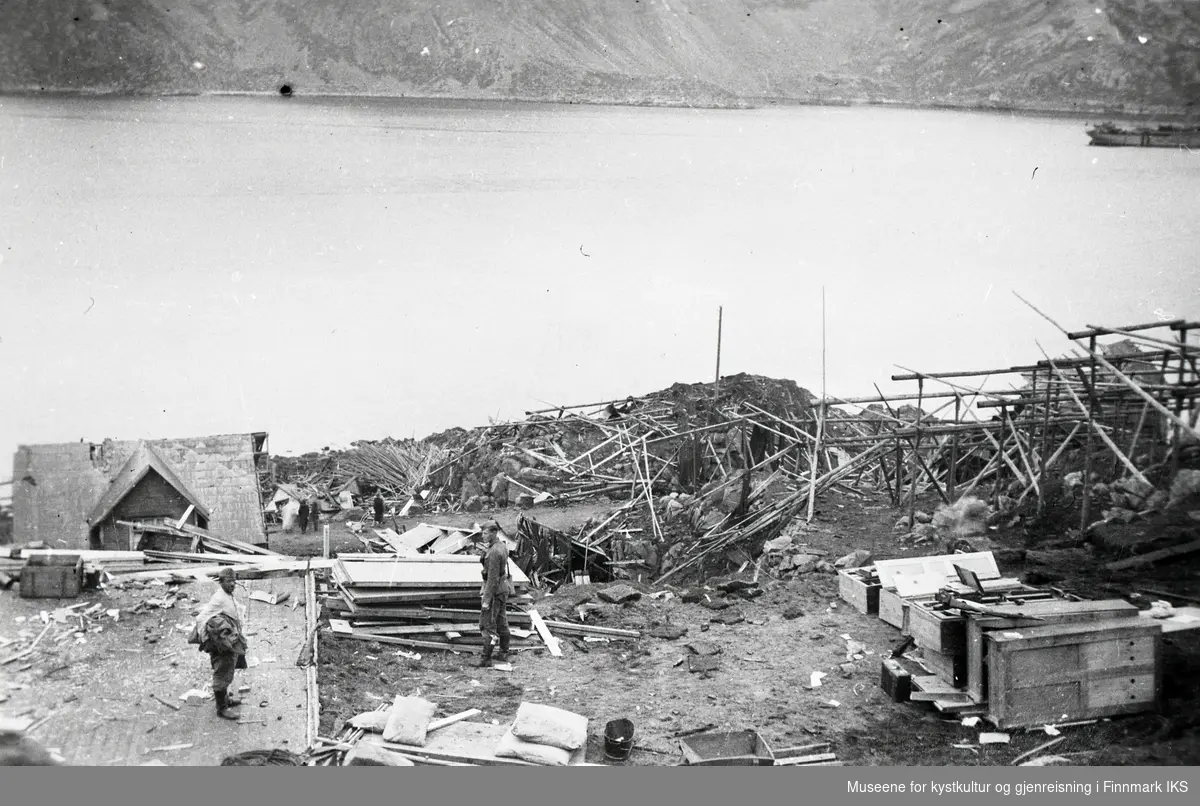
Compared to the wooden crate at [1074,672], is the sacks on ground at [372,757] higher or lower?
lower

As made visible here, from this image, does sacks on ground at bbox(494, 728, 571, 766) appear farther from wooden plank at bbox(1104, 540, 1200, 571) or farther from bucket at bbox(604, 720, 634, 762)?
wooden plank at bbox(1104, 540, 1200, 571)

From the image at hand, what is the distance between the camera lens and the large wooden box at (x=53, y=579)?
Result: 27.2 ft

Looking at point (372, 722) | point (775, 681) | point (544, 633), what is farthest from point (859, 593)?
point (372, 722)

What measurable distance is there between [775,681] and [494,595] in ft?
7.63

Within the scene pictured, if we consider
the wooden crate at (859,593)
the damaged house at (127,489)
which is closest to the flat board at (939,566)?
the wooden crate at (859,593)

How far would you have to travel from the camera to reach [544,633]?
9.10m

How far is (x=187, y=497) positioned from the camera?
1145 cm

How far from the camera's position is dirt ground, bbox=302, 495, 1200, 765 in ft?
22.3

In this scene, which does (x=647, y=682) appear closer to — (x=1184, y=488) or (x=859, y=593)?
(x=859, y=593)

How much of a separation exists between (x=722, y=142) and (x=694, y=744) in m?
7.38

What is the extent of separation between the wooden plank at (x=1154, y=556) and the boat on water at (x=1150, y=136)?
4.03m

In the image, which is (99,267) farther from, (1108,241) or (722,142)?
(1108,241)

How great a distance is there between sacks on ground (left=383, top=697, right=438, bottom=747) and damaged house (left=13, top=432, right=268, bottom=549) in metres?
5.29

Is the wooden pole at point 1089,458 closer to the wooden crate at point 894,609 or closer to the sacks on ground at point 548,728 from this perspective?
the wooden crate at point 894,609
